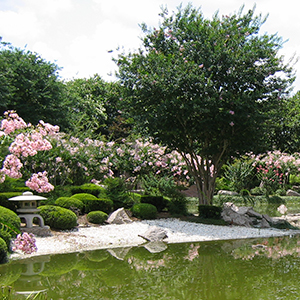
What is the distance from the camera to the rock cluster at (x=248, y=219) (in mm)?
12320

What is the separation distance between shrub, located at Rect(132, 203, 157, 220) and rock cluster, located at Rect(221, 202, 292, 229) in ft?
8.00

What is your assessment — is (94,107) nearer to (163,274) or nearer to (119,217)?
(119,217)

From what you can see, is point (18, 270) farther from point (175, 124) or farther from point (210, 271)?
point (175, 124)

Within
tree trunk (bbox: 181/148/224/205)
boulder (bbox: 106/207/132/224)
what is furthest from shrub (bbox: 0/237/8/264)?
tree trunk (bbox: 181/148/224/205)

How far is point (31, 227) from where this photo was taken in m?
9.03

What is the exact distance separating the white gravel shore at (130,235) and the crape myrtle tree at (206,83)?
248cm

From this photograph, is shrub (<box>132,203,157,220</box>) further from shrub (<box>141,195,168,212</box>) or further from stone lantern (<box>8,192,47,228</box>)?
stone lantern (<box>8,192,47,228</box>)

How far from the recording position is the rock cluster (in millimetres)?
12320

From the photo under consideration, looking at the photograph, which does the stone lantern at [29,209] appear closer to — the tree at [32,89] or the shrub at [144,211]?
the shrub at [144,211]

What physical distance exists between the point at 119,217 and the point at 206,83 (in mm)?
4923

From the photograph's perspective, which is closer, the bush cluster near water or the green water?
the green water

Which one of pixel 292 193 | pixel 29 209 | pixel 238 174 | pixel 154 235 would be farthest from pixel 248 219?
pixel 292 193

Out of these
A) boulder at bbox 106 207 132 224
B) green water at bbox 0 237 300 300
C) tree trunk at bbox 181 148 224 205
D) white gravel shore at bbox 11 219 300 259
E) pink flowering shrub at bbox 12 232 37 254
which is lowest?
green water at bbox 0 237 300 300

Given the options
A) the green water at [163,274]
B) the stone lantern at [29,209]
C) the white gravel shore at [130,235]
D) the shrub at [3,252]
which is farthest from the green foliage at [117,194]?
the shrub at [3,252]
